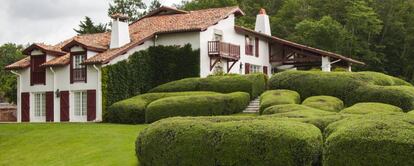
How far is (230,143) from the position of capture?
16.8 metres

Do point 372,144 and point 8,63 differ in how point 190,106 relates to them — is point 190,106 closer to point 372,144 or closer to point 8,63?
point 372,144

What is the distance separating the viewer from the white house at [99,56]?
3869 cm

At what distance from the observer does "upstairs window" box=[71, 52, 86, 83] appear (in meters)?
39.0

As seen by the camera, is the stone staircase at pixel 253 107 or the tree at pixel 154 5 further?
the tree at pixel 154 5

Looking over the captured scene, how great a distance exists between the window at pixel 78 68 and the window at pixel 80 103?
0.94 m

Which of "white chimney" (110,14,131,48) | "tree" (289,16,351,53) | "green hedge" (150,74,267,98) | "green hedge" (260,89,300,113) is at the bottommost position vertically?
"green hedge" (260,89,300,113)

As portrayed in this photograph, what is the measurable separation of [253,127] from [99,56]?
23.1m

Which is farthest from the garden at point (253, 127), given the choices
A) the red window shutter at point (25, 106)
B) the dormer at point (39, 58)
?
the red window shutter at point (25, 106)

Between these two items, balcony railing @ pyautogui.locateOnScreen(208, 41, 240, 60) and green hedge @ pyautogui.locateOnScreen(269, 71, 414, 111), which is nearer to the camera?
green hedge @ pyautogui.locateOnScreen(269, 71, 414, 111)

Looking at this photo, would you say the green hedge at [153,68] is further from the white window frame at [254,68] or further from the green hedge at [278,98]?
the green hedge at [278,98]

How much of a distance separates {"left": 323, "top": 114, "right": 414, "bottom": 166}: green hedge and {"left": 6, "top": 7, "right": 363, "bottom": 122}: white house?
934 inches

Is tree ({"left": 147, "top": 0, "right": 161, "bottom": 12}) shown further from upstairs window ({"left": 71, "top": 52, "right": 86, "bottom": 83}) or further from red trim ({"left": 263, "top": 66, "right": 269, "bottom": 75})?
upstairs window ({"left": 71, "top": 52, "right": 86, "bottom": 83})

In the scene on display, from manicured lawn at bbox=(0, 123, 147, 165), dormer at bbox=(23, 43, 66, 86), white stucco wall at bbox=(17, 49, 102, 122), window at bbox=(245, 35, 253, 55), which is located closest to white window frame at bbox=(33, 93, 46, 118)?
white stucco wall at bbox=(17, 49, 102, 122)

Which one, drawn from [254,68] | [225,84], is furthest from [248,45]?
[225,84]
